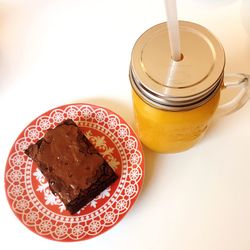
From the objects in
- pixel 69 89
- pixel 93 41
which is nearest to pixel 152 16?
pixel 93 41

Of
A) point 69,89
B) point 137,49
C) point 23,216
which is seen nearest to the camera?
point 137,49

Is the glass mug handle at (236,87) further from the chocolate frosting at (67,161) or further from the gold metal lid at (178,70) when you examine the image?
the chocolate frosting at (67,161)

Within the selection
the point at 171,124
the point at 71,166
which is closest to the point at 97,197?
the point at 71,166

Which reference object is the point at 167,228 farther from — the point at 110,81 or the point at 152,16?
the point at 152,16

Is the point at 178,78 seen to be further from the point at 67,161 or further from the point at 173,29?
the point at 67,161

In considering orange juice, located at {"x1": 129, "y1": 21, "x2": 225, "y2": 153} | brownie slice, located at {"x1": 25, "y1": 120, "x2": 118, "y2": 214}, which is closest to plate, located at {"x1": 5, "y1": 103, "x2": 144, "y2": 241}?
brownie slice, located at {"x1": 25, "y1": 120, "x2": 118, "y2": 214}
